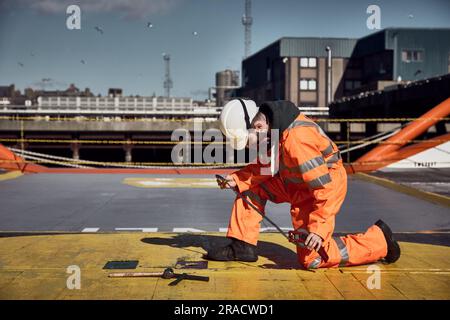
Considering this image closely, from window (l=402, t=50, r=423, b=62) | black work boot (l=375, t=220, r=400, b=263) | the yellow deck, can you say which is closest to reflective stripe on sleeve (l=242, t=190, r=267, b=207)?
the yellow deck

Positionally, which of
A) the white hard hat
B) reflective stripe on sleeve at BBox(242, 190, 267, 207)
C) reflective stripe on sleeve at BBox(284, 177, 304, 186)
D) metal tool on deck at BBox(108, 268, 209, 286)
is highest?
the white hard hat

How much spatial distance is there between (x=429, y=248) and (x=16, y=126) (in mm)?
36669

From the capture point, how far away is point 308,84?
73062mm

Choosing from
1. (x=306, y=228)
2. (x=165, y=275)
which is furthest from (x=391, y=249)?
(x=165, y=275)

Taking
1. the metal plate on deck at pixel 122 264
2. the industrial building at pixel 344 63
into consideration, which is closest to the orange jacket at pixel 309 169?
the metal plate on deck at pixel 122 264

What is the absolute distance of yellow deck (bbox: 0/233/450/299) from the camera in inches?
154

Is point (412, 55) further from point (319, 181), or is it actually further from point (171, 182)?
point (319, 181)

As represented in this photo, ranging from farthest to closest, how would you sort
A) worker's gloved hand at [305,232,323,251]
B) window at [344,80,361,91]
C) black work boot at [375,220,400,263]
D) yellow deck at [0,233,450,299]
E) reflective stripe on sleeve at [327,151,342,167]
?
window at [344,80,361,91]
black work boot at [375,220,400,263]
reflective stripe on sleeve at [327,151,342,167]
worker's gloved hand at [305,232,323,251]
yellow deck at [0,233,450,299]

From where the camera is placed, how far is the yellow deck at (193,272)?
12.9 feet

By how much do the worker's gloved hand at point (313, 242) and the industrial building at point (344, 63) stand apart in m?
58.0

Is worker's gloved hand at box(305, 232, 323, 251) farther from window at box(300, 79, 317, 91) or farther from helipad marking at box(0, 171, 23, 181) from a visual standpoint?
window at box(300, 79, 317, 91)

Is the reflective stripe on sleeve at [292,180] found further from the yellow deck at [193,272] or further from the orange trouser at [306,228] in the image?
the yellow deck at [193,272]

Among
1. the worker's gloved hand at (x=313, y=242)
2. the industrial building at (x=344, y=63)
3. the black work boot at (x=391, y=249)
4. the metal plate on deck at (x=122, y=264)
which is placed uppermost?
the industrial building at (x=344, y=63)
